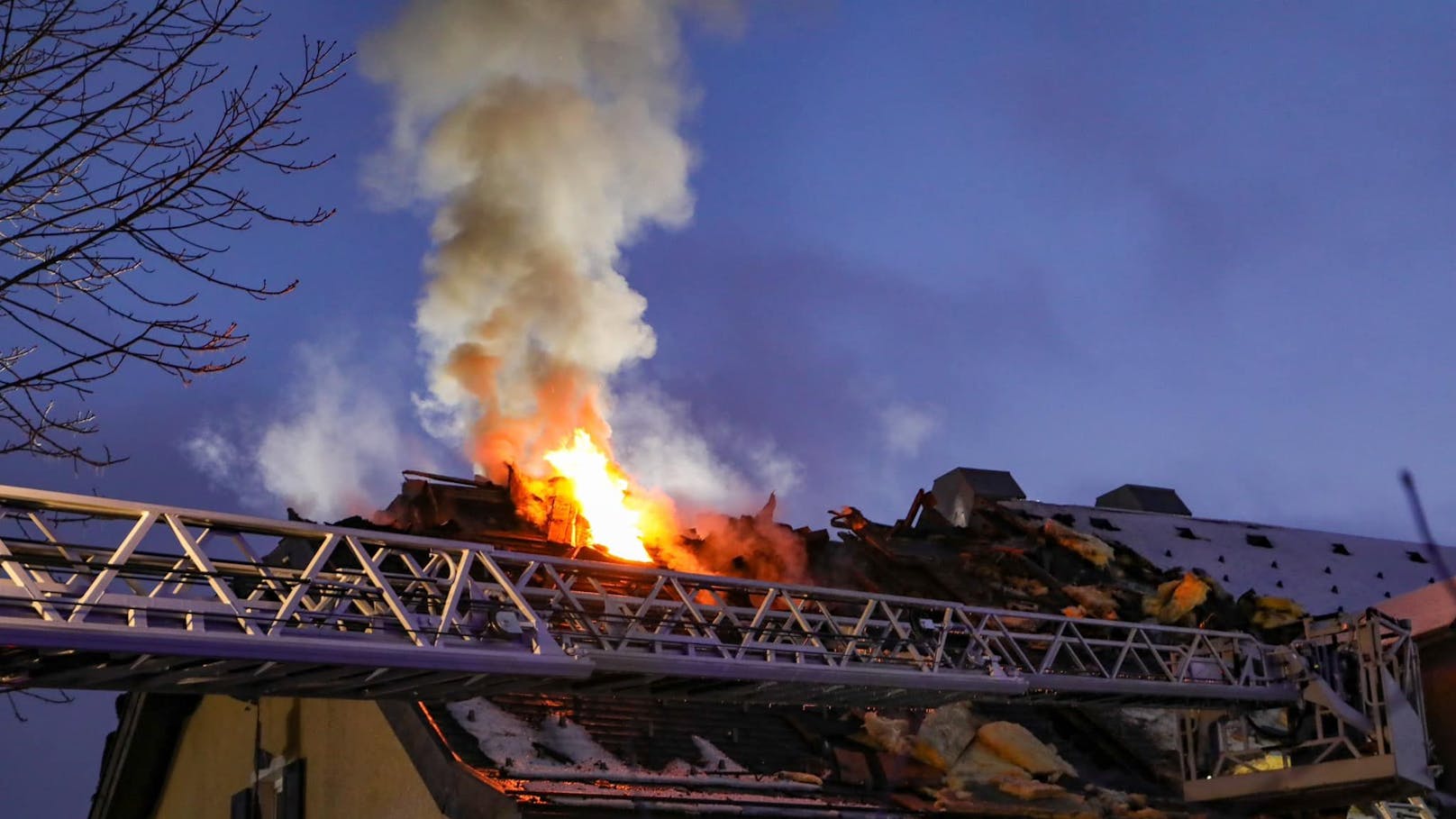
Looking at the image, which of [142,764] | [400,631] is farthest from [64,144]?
[142,764]

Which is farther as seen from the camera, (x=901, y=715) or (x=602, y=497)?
(x=602, y=497)

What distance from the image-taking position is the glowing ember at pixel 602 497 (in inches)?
1184

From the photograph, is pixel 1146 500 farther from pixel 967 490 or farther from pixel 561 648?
pixel 561 648

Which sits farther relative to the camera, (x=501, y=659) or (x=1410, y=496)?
(x=501, y=659)

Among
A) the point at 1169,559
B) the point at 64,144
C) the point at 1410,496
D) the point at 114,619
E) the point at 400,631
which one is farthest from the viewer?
the point at 1169,559

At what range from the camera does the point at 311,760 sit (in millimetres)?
18438

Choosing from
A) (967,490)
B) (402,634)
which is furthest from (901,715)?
(967,490)

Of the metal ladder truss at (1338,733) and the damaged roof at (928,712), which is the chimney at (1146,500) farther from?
the metal ladder truss at (1338,733)

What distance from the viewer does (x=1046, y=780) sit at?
21.1 m

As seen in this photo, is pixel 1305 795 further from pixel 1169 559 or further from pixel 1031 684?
pixel 1169 559

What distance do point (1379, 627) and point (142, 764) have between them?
1873cm

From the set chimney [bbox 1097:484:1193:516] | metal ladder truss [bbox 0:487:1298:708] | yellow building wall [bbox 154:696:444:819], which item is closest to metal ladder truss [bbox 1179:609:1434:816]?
metal ladder truss [bbox 0:487:1298:708]

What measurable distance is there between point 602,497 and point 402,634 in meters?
16.6

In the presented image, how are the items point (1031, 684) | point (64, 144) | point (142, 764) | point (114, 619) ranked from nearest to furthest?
point (64, 144), point (114, 619), point (1031, 684), point (142, 764)
